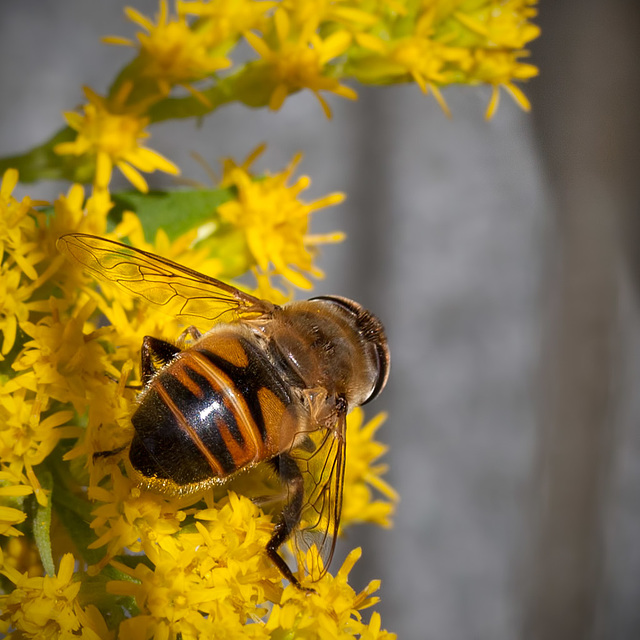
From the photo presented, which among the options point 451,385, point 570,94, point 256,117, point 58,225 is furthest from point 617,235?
point 58,225

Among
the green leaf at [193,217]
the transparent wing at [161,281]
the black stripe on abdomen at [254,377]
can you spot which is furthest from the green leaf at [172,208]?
the black stripe on abdomen at [254,377]

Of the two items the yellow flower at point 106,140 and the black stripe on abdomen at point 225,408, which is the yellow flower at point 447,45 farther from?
the black stripe on abdomen at point 225,408

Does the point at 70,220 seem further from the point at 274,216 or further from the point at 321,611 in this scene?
the point at 321,611

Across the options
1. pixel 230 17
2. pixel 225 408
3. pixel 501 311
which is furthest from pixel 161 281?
pixel 501 311

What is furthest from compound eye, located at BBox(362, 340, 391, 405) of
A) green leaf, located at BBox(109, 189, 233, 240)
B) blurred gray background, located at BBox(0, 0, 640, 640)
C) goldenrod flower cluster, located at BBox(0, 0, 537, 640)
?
blurred gray background, located at BBox(0, 0, 640, 640)

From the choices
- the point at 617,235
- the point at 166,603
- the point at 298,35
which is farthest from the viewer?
the point at 617,235

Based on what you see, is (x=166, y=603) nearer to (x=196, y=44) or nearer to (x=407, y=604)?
(x=196, y=44)

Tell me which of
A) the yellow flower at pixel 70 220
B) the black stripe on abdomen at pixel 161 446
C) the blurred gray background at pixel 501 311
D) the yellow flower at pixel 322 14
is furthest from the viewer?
the blurred gray background at pixel 501 311
